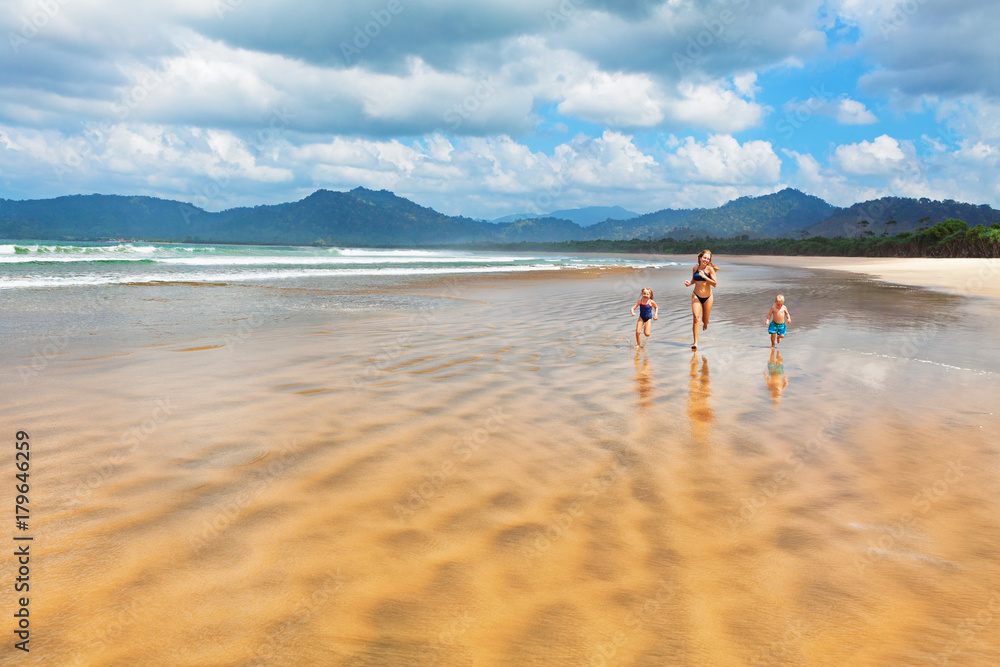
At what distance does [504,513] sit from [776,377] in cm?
565

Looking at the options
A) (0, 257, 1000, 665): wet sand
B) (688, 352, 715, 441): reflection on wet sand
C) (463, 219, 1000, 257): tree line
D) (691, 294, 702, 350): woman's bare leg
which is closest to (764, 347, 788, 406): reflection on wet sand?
(0, 257, 1000, 665): wet sand

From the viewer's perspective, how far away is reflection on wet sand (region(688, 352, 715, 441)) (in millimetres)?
5336

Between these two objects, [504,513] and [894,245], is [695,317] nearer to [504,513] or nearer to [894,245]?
[504,513]

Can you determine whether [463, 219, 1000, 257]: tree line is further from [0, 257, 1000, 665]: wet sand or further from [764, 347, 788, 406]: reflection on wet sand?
[0, 257, 1000, 665]: wet sand

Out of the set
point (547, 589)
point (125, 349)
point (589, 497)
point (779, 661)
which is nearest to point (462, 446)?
point (589, 497)

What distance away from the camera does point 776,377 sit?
7684 mm

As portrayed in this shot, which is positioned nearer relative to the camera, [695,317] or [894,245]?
[695,317]

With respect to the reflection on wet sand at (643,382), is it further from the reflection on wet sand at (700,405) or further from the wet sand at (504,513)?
the reflection on wet sand at (700,405)

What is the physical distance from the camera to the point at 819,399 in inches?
257

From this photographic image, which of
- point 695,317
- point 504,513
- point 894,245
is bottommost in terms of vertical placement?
point 504,513

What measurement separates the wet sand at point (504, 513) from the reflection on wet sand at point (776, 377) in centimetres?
9

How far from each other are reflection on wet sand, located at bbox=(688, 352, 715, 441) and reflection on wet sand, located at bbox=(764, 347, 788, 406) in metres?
0.76

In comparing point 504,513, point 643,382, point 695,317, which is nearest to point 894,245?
point 695,317

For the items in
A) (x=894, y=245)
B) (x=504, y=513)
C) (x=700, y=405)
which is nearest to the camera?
(x=504, y=513)
